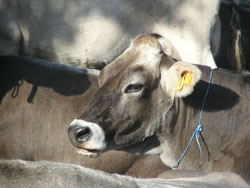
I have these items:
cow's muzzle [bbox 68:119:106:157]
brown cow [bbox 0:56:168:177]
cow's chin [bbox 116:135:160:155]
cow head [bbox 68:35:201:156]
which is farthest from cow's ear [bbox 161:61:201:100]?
brown cow [bbox 0:56:168:177]

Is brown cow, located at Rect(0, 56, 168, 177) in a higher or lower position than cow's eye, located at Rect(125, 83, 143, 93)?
lower

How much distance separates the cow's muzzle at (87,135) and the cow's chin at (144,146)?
323mm

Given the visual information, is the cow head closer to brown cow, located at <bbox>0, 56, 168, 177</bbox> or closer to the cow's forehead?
the cow's forehead

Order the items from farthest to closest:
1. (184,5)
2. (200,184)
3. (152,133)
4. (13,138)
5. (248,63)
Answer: (248,63), (184,5), (13,138), (152,133), (200,184)

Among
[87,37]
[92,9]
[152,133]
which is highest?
[92,9]

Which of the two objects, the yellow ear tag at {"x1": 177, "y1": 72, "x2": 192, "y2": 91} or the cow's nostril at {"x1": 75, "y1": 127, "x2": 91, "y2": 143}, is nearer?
the cow's nostril at {"x1": 75, "y1": 127, "x2": 91, "y2": 143}

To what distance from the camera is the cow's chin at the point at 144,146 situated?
12.4ft

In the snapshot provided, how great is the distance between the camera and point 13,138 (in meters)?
4.36

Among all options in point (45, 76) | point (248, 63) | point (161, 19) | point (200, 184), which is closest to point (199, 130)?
point (200, 184)

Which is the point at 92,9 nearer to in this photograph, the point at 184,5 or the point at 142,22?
the point at 142,22

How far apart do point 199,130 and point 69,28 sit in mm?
2444

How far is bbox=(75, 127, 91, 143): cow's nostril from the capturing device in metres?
3.44

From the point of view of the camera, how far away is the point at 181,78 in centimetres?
357

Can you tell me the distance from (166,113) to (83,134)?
74 centimetres
